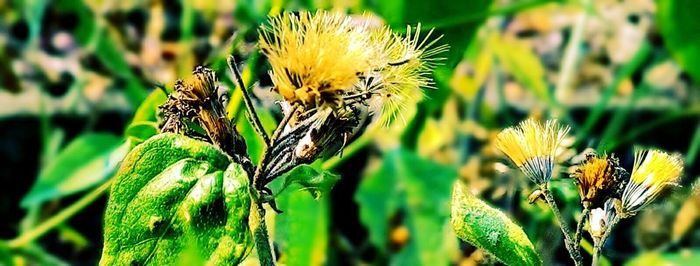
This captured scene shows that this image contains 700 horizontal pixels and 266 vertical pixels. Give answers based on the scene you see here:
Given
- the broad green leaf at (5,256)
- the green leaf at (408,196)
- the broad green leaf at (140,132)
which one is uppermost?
the green leaf at (408,196)

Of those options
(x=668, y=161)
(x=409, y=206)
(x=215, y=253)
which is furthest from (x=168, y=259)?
(x=409, y=206)

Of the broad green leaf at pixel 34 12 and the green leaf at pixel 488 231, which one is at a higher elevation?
the broad green leaf at pixel 34 12

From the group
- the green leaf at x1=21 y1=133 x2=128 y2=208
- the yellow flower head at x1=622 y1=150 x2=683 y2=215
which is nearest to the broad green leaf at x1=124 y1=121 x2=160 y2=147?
the yellow flower head at x1=622 y1=150 x2=683 y2=215

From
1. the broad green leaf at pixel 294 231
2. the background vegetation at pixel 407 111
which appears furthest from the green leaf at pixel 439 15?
the broad green leaf at pixel 294 231

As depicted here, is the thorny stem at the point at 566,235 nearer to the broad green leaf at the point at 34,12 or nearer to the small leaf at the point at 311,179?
the small leaf at the point at 311,179

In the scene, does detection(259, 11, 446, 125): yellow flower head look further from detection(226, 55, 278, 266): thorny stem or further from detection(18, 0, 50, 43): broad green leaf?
detection(18, 0, 50, 43): broad green leaf
